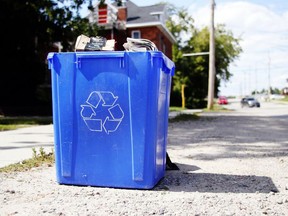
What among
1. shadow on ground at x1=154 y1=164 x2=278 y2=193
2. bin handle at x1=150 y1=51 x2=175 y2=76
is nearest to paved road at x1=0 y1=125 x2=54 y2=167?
shadow on ground at x1=154 y1=164 x2=278 y2=193

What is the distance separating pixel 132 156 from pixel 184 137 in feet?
19.1

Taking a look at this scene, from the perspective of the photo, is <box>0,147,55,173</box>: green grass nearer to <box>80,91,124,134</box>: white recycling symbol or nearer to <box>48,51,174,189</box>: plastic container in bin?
<box>48,51,174,189</box>: plastic container in bin

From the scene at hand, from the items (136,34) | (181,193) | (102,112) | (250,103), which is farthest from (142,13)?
(181,193)

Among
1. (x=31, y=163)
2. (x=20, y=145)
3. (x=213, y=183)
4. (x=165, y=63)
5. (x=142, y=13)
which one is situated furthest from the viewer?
(x=142, y=13)

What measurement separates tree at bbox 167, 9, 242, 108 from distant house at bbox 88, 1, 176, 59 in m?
5.09

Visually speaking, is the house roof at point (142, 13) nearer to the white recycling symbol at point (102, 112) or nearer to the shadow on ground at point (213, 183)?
the shadow on ground at point (213, 183)

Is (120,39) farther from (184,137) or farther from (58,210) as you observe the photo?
(58,210)

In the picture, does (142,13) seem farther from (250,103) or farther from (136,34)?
(250,103)

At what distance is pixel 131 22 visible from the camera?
35844 mm

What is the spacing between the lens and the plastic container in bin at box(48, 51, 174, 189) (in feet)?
14.6

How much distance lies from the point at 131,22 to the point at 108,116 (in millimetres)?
32270

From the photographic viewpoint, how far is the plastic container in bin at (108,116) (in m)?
4.44

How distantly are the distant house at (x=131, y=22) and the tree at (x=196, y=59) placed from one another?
5090 millimetres

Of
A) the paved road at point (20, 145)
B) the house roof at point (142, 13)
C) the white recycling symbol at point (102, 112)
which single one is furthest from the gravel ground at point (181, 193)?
the house roof at point (142, 13)
